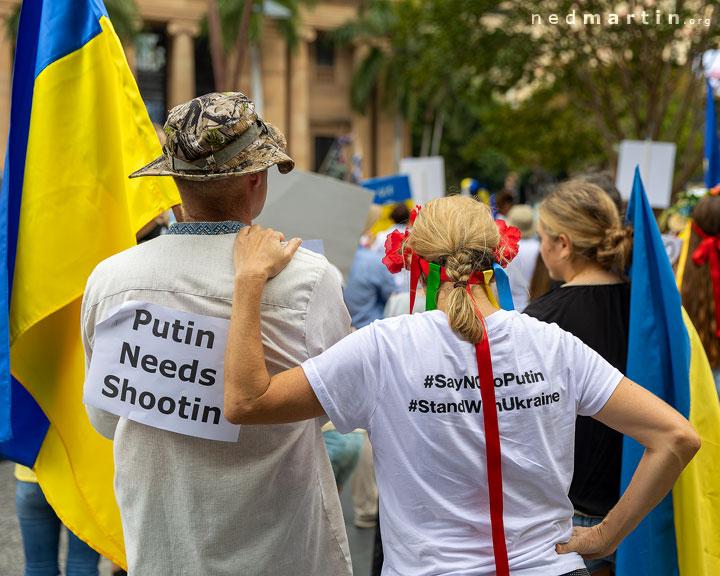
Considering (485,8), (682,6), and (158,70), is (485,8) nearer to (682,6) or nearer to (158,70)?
(682,6)

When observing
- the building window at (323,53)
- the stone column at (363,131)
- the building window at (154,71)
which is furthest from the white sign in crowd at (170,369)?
the building window at (323,53)

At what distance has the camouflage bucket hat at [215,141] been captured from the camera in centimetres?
205

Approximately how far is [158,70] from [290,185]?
40.2m

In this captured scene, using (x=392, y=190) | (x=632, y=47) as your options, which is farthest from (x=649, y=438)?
(x=632, y=47)

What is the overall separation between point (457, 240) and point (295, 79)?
129 ft

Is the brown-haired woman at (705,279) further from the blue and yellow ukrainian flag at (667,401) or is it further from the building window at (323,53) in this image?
the building window at (323,53)

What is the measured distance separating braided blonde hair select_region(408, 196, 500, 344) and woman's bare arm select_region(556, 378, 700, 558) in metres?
0.40

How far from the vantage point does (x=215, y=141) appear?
6.72 feet

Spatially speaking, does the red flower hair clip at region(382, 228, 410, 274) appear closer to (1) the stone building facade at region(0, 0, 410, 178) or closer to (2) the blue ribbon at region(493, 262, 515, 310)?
(2) the blue ribbon at region(493, 262, 515, 310)

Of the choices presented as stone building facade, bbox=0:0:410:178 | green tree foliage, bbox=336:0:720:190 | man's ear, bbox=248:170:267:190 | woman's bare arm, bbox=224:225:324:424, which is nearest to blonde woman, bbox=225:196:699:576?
woman's bare arm, bbox=224:225:324:424

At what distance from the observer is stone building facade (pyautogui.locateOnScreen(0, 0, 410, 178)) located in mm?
38312

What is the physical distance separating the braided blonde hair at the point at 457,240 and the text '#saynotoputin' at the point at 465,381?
13 cm

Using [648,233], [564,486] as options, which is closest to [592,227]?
[648,233]

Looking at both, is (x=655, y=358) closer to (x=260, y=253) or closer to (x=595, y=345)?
(x=595, y=345)
